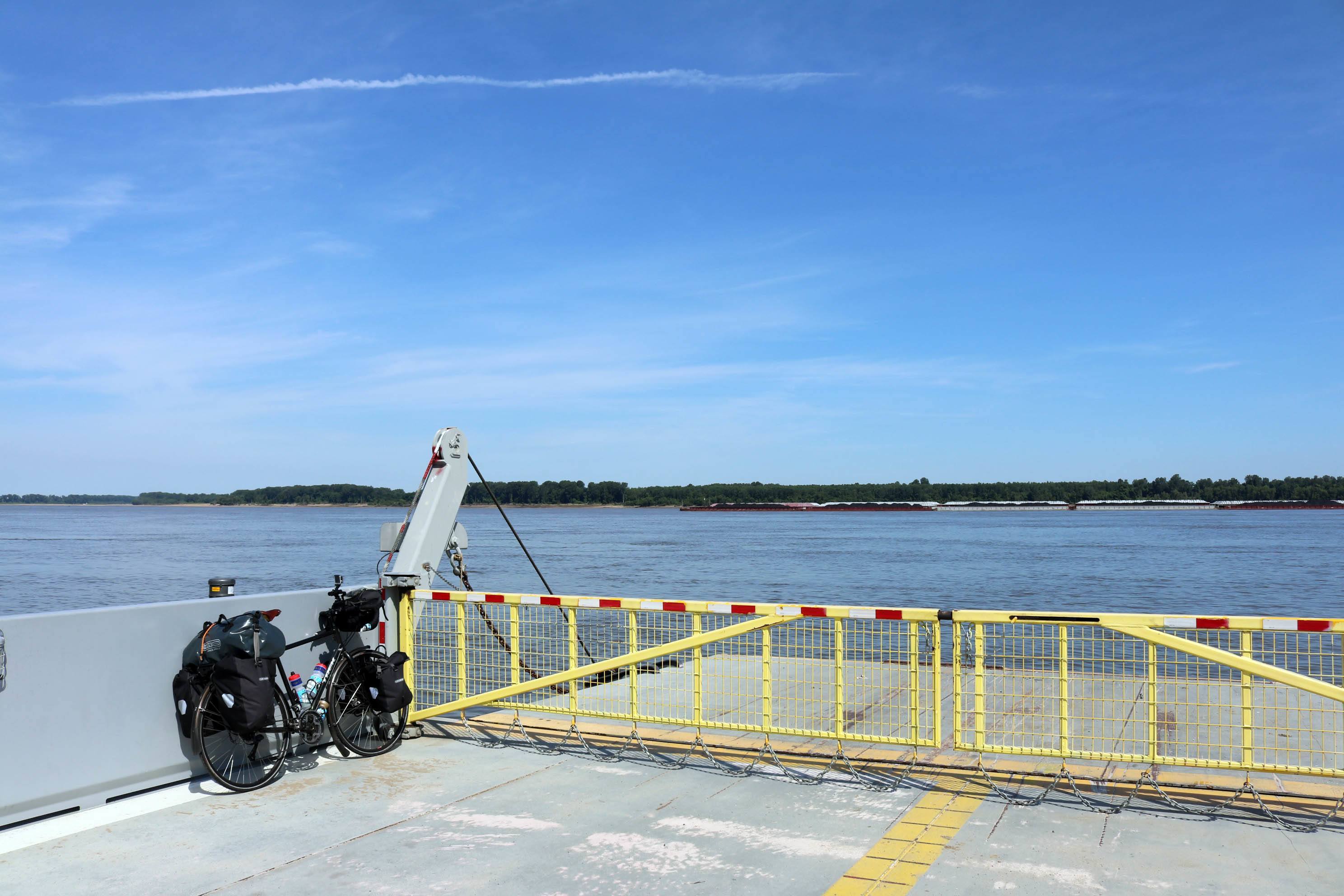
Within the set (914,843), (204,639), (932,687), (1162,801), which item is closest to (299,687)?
(204,639)

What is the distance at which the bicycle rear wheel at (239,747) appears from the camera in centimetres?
633

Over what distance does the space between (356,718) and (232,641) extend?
1402 millimetres

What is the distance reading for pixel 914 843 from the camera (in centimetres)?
535

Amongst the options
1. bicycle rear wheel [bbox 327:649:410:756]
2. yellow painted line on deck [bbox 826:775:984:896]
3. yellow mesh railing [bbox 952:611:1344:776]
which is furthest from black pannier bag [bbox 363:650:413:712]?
yellow mesh railing [bbox 952:611:1344:776]

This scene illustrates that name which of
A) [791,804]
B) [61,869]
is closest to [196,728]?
[61,869]

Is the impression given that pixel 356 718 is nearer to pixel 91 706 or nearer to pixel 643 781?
pixel 91 706

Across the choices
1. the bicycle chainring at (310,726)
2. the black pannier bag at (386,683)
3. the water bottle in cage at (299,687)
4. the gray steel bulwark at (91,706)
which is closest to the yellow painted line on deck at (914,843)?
the black pannier bag at (386,683)

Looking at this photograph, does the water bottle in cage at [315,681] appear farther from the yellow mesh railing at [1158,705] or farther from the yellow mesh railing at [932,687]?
the yellow mesh railing at [1158,705]

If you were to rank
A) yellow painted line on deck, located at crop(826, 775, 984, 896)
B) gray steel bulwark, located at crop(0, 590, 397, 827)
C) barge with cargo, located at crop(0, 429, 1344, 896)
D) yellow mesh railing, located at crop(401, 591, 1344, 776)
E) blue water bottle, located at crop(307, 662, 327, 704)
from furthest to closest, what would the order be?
blue water bottle, located at crop(307, 662, 327, 704) < yellow mesh railing, located at crop(401, 591, 1344, 776) < gray steel bulwark, located at crop(0, 590, 397, 827) < barge with cargo, located at crop(0, 429, 1344, 896) < yellow painted line on deck, located at crop(826, 775, 984, 896)

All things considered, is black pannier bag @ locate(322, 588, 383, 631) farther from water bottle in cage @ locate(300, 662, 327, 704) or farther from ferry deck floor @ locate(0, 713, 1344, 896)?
ferry deck floor @ locate(0, 713, 1344, 896)

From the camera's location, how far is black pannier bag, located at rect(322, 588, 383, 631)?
7.53m

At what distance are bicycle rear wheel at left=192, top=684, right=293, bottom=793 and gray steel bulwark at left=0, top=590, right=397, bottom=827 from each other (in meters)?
0.21

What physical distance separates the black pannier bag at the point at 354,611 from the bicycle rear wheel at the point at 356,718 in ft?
0.77

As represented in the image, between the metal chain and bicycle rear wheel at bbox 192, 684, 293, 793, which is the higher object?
bicycle rear wheel at bbox 192, 684, 293, 793
